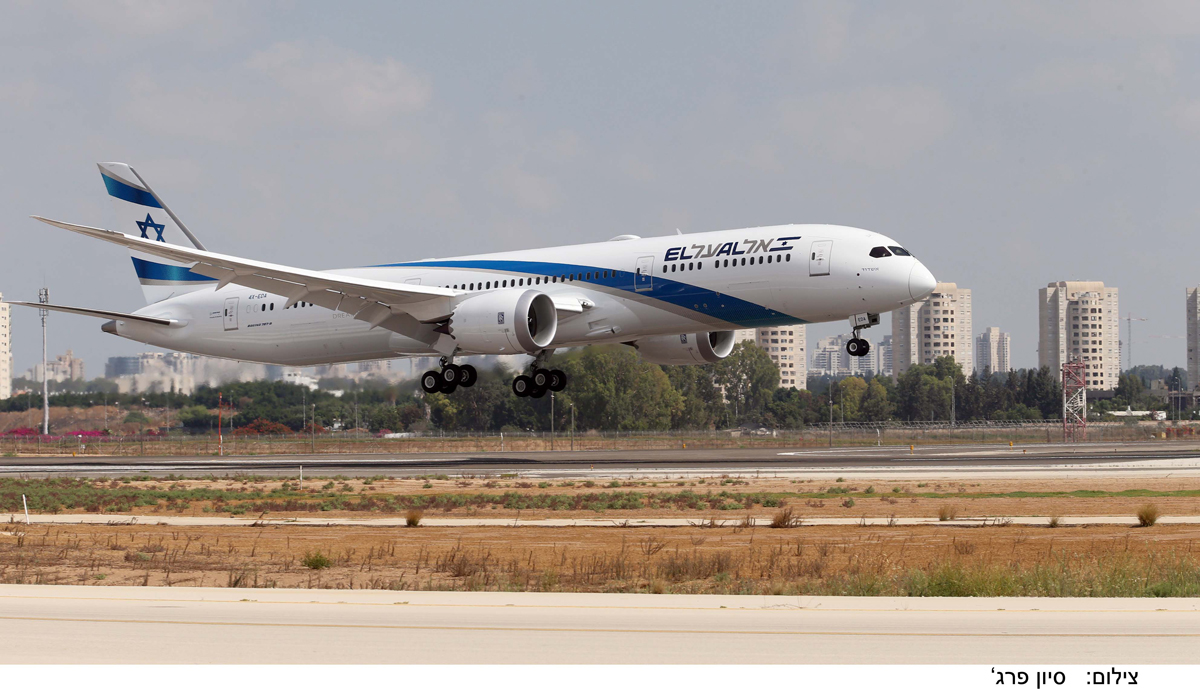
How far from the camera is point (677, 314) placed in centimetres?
4238

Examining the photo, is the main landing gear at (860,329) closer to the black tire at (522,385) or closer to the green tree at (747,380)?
the black tire at (522,385)

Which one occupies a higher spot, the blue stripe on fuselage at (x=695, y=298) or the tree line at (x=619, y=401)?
the blue stripe on fuselage at (x=695, y=298)

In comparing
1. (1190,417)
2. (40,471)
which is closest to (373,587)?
(40,471)

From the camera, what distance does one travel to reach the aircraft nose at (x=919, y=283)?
3878 cm

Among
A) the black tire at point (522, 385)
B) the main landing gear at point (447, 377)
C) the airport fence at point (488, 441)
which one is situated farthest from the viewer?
the airport fence at point (488, 441)

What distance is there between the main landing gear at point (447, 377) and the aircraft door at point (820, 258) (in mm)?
15250

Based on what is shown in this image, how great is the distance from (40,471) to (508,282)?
1021 inches

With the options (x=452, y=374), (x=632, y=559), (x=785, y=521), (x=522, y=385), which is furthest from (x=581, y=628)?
(x=452, y=374)

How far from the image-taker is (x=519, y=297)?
4347 centimetres

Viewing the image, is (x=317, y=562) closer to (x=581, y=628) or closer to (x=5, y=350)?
(x=581, y=628)

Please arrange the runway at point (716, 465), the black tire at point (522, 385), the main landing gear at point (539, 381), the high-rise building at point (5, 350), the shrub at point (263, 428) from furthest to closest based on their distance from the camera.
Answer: the high-rise building at point (5, 350) → the shrub at point (263, 428) → the runway at point (716, 465) → the black tire at point (522, 385) → the main landing gear at point (539, 381)

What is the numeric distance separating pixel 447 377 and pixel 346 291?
19.0 feet

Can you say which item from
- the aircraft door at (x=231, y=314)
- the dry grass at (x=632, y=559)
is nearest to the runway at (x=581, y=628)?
the dry grass at (x=632, y=559)

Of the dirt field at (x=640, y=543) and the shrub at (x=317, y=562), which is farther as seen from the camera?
the shrub at (x=317, y=562)
